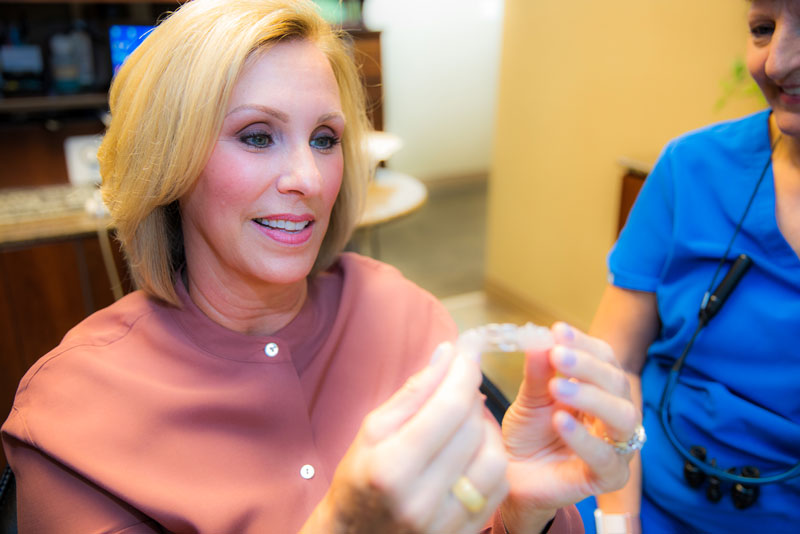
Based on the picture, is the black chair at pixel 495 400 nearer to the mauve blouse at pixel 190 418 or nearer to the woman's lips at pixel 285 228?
the mauve blouse at pixel 190 418

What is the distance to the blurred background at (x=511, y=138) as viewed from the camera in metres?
2.09

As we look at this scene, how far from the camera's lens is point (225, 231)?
3.16 feet

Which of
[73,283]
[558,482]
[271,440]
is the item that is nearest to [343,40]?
[271,440]

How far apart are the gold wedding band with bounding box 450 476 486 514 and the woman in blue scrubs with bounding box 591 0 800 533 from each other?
1.75 feet

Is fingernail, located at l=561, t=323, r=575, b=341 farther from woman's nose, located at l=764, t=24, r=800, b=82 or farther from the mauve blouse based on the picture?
woman's nose, located at l=764, t=24, r=800, b=82

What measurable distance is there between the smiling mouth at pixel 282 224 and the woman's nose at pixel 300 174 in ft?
0.18

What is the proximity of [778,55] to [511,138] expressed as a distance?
2310mm

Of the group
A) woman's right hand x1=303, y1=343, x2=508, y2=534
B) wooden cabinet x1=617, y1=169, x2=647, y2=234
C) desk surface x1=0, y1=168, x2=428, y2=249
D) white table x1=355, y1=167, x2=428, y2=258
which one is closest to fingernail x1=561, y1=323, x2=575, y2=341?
woman's right hand x1=303, y1=343, x2=508, y2=534

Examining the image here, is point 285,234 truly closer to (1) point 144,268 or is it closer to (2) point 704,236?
(1) point 144,268

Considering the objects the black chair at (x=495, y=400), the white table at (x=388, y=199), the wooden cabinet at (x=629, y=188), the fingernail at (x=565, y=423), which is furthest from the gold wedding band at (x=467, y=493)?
the wooden cabinet at (x=629, y=188)

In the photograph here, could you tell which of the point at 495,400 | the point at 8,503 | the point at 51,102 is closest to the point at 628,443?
the point at 495,400

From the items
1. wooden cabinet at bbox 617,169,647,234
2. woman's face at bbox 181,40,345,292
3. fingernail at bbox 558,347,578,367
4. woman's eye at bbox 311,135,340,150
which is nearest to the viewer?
fingernail at bbox 558,347,578,367

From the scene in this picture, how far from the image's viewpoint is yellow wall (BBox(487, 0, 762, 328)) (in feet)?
7.38

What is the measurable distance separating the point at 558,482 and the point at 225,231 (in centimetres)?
61
